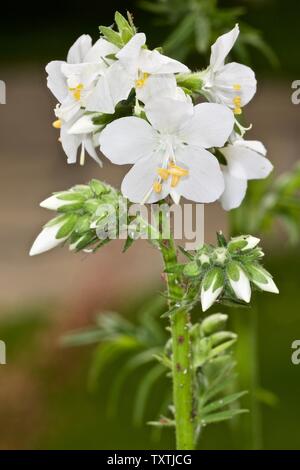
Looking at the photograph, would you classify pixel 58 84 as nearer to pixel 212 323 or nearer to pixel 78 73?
pixel 78 73

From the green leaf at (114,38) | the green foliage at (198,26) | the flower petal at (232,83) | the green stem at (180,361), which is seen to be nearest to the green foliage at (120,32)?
the green leaf at (114,38)

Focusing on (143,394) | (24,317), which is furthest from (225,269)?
(24,317)

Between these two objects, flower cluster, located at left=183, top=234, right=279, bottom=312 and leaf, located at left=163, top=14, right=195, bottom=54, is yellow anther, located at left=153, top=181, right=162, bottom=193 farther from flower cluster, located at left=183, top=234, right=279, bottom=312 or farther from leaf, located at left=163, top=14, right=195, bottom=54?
leaf, located at left=163, top=14, right=195, bottom=54

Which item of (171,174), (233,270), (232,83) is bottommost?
(233,270)

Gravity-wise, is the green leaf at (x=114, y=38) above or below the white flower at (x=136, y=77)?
above

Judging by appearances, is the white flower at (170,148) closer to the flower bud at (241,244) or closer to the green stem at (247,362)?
the flower bud at (241,244)

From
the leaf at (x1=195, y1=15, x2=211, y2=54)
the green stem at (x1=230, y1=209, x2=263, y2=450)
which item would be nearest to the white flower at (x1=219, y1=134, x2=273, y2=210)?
the leaf at (x1=195, y1=15, x2=211, y2=54)

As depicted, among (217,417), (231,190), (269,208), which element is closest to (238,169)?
(231,190)
